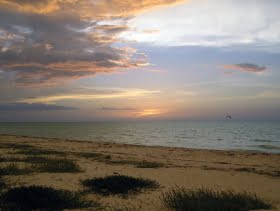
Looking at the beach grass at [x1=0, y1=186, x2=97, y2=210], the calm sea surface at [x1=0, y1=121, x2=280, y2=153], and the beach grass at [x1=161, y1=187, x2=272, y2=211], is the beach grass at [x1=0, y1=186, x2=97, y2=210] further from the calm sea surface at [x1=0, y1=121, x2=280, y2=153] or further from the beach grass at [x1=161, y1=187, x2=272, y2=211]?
the calm sea surface at [x1=0, y1=121, x2=280, y2=153]

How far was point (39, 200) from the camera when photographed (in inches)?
303

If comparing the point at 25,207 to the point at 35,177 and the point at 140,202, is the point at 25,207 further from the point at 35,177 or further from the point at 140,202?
the point at 35,177

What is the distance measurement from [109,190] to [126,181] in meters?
0.97

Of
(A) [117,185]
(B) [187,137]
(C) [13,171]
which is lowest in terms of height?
(B) [187,137]

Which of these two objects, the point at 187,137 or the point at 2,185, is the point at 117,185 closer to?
the point at 2,185

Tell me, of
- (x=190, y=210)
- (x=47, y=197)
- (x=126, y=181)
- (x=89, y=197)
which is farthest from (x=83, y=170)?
(x=190, y=210)

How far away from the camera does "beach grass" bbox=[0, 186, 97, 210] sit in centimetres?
746

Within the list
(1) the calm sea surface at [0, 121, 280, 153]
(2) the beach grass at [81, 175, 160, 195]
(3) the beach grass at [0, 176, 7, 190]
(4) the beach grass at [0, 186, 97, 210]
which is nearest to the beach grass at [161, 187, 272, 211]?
(2) the beach grass at [81, 175, 160, 195]

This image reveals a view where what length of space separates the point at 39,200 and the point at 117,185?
2.82 metres

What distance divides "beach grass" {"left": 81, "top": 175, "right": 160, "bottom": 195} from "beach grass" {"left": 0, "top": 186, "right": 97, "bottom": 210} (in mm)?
1247

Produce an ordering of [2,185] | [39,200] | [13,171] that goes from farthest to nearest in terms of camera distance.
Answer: [13,171]
[2,185]
[39,200]

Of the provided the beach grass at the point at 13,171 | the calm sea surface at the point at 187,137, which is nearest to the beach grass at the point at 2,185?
the beach grass at the point at 13,171

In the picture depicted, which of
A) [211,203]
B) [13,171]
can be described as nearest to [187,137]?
[13,171]

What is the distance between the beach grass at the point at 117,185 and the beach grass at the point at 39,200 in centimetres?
125
